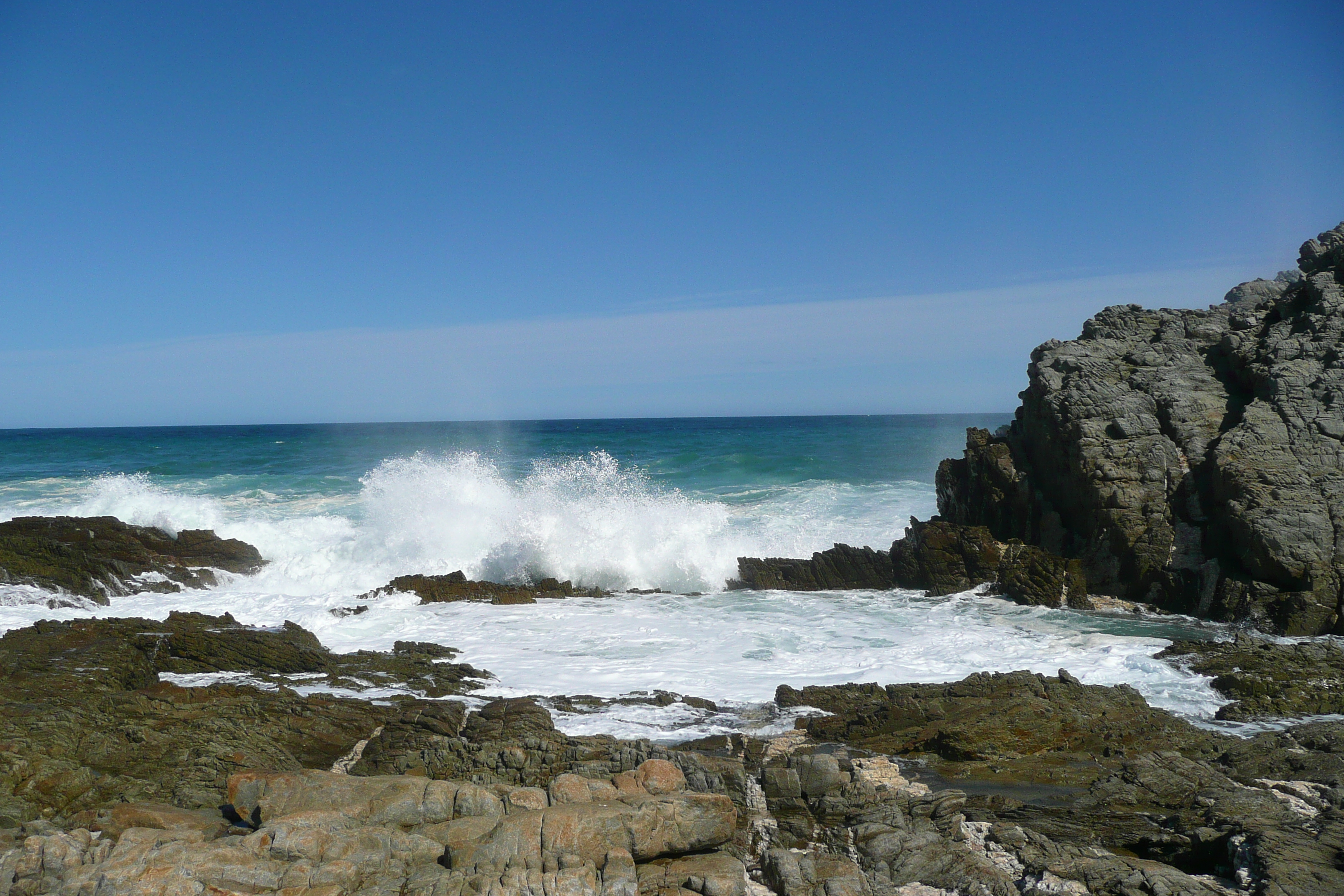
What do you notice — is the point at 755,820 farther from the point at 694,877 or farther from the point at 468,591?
the point at 468,591

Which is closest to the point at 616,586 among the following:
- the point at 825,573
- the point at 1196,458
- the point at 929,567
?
the point at 825,573

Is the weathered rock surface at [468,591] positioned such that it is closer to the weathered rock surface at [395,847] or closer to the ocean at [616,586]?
the ocean at [616,586]

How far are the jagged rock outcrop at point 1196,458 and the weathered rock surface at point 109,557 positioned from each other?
51.8 feet

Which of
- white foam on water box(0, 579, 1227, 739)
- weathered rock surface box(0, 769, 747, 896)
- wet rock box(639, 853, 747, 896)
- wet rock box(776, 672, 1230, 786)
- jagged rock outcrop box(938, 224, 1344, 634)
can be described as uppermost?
jagged rock outcrop box(938, 224, 1344, 634)

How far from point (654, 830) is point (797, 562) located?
11.5 metres

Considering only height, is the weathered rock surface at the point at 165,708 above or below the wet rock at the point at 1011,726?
above

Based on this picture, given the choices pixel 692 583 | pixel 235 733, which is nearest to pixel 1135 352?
pixel 692 583

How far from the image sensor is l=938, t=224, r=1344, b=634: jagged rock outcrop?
12.1 meters

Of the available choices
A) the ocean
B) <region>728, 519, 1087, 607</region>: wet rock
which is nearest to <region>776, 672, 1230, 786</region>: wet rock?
the ocean

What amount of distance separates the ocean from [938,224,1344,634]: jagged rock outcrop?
3.86 ft

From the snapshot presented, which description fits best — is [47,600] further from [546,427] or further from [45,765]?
[546,427]

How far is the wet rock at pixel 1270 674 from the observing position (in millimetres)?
8500

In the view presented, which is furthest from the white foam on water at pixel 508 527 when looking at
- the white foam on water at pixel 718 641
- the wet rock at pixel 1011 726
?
the wet rock at pixel 1011 726

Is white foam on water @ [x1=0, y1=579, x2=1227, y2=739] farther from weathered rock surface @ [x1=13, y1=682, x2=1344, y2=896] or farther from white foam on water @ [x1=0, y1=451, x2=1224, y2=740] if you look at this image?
weathered rock surface @ [x1=13, y1=682, x2=1344, y2=896]
